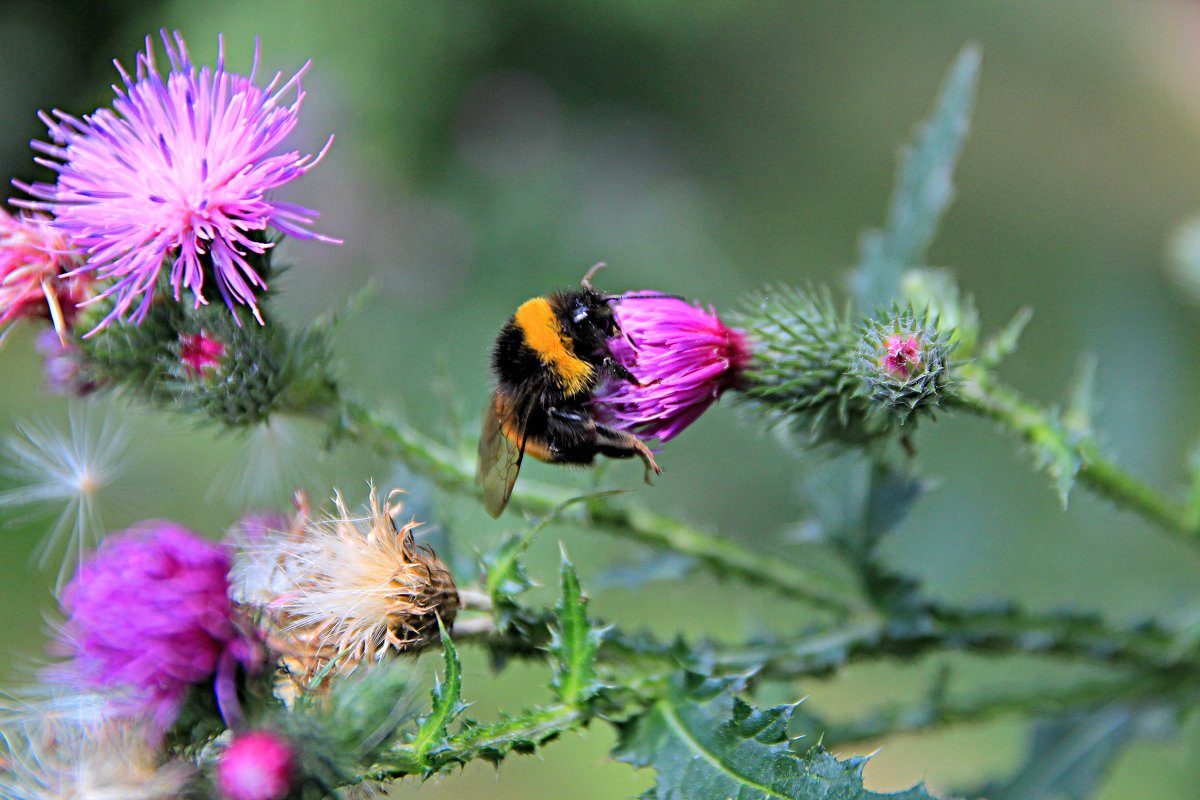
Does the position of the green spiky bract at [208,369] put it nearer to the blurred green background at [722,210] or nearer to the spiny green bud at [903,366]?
the spiny green bud at [903,366]

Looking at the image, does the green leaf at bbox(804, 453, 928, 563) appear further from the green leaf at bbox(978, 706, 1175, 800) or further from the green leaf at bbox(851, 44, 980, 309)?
the green leaf at bbox(978, 706, 1175, 800)

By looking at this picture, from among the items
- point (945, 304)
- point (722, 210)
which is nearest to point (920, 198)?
point (945, 304)

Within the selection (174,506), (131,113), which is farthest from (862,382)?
(174,506)

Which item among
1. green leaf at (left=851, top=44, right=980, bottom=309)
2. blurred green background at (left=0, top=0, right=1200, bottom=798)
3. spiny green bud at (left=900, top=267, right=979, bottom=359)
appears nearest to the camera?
spiny green bud at (left=900, top=267, right=979, bottom=359)

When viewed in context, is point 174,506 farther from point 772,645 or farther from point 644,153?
point 772,645

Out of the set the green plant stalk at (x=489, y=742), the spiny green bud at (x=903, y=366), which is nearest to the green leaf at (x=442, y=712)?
the green plant stalk at (x=489, y=742)

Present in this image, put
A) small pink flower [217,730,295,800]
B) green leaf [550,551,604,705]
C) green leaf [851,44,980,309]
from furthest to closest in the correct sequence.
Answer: green leaf [851,44,980,309] → green leaf [550,551,604,705] → small pink flower [217,730,295,800]

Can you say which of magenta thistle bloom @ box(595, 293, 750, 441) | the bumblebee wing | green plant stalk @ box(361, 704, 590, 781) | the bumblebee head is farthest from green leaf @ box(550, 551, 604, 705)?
the bumblebee head
